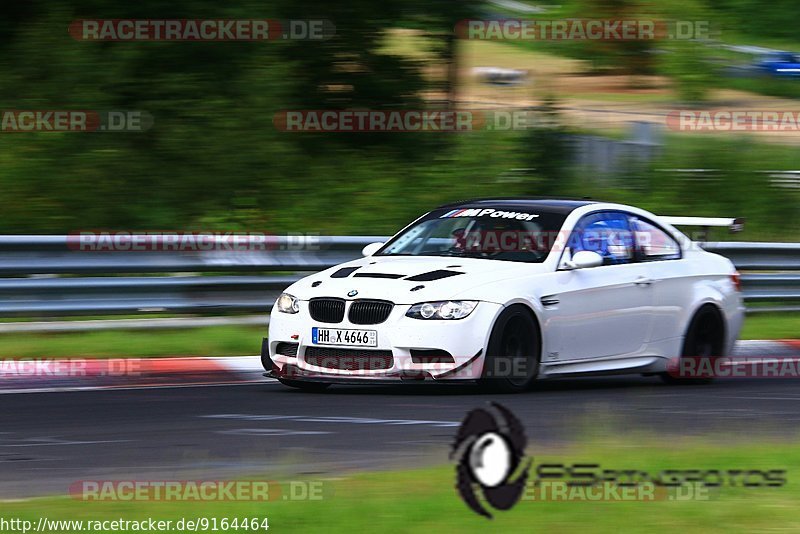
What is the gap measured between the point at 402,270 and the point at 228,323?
3.45 meters

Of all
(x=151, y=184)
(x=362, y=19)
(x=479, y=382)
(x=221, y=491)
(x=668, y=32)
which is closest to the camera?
(x=221, y=491)

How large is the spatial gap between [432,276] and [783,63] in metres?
35.3

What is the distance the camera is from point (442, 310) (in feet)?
31.1

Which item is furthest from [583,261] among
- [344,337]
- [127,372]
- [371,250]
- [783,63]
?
[783,63]

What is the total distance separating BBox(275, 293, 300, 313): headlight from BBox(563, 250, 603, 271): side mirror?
6.26 feet

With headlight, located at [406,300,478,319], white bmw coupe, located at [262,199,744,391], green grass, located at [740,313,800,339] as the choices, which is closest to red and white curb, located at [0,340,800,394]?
white bmw coupe, located at [262,199,744,391]

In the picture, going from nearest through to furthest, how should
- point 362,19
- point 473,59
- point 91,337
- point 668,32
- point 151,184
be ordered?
point 91,337 < point 151,184 < point 362,19 < point 668,32 < point 473,59

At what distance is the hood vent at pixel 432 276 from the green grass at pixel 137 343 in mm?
2867

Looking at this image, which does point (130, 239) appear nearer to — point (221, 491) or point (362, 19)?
point (221, 491)

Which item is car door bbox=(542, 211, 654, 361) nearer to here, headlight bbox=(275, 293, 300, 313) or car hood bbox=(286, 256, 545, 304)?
car hood bbox=(286, 256, 545, 304)

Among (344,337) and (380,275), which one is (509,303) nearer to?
(380,275)

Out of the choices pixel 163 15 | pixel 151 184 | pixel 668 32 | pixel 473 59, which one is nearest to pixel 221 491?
pixel 151 184

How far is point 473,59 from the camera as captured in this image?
38750 millimetres

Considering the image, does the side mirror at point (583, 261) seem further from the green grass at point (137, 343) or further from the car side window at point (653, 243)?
the green grass at point (137, 343)
